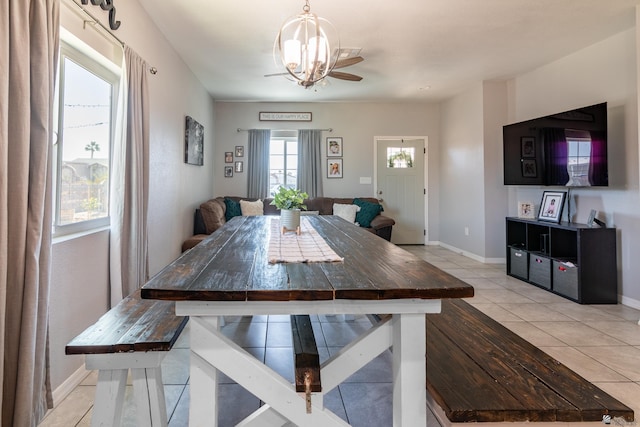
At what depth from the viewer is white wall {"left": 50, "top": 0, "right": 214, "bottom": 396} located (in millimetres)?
1804

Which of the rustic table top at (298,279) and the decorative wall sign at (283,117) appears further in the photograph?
the decorative wall sign at (283,117)

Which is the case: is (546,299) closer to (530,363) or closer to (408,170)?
(530,363)

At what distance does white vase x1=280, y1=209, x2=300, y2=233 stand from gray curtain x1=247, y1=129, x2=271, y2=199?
3.90 meters

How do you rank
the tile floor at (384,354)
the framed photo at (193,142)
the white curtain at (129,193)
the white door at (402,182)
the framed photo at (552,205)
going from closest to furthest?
the tile floor at (384,354)
the white curtain at (129,193)
the framed photo at (552,205)
the framed photo at (193,142)
the white door at (402,182)

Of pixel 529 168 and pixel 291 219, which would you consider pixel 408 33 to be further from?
pixel 291 219

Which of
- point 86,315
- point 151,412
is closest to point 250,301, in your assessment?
point 151,412

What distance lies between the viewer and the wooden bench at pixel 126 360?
1149 mm

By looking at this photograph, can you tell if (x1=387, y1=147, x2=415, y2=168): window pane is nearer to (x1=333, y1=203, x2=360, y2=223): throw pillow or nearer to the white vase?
(x1=333, y1=203, x2=360, y2=223): throw pillow

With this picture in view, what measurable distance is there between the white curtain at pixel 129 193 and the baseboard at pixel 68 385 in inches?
17.4

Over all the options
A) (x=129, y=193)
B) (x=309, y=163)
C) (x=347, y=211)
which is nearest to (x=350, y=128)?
(x=309, y=163)

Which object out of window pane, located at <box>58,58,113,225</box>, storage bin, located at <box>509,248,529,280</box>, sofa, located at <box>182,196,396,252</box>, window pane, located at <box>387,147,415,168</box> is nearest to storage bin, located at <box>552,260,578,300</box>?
storage bin, located at <box>509,248,529,280</box>

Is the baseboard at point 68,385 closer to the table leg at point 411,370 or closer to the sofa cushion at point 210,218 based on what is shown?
the table leg at point 411,370

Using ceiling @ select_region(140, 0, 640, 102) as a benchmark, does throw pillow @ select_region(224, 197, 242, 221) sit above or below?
below

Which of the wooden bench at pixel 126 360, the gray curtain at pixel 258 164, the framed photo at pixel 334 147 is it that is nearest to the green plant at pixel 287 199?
the wooden bench at pixel 126 360
